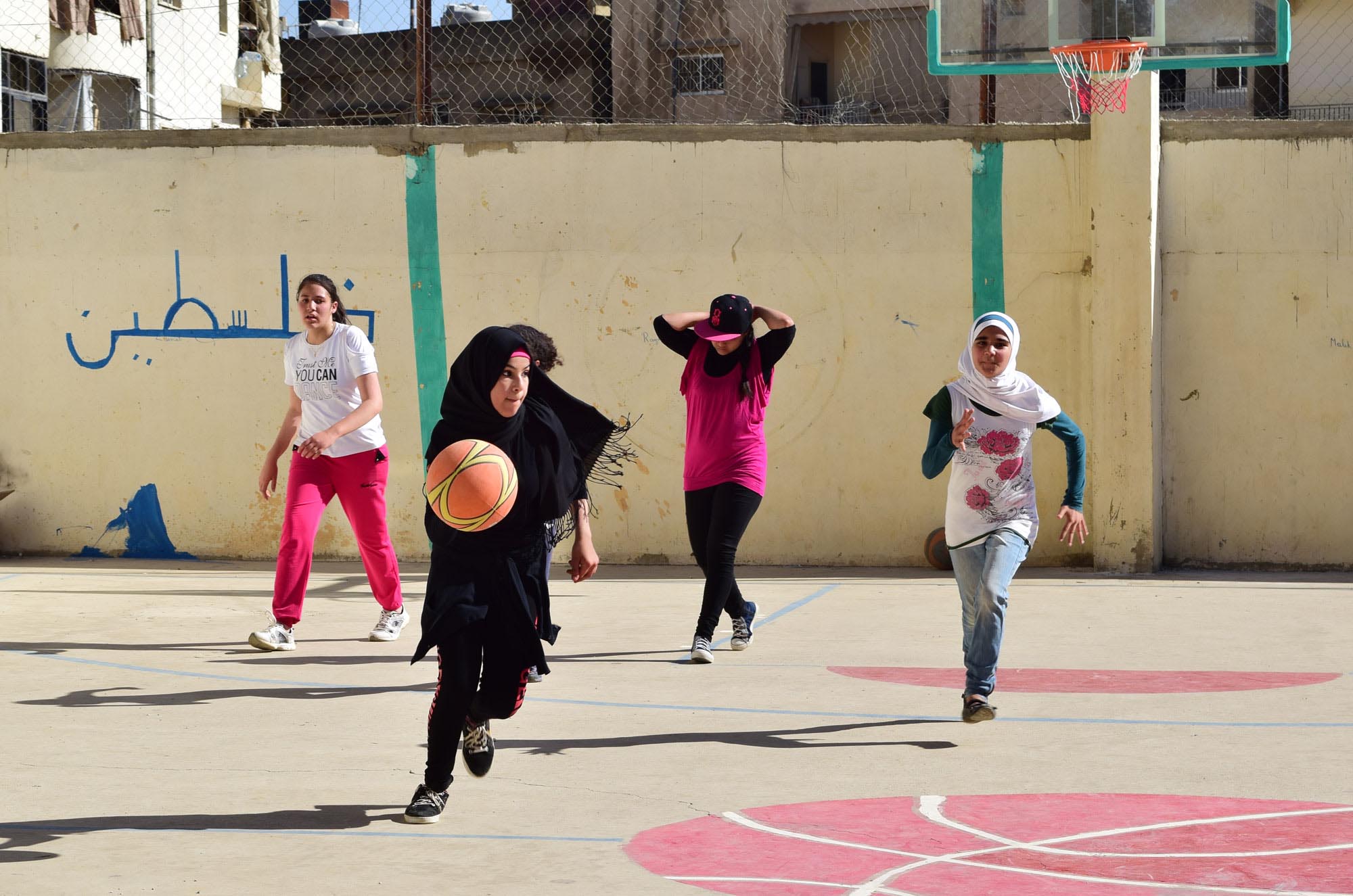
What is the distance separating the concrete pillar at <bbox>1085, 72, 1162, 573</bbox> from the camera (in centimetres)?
1038

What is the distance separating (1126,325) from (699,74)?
894 inches

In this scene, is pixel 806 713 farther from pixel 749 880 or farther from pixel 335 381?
pixel 335 381

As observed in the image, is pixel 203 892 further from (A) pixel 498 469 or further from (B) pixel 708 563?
(B) pixel 708 563

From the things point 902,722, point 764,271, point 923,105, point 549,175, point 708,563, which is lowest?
point 902,722

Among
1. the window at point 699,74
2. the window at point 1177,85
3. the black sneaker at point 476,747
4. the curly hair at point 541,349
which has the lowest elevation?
the black sneaker at point 476,747

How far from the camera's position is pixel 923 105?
91.4 feet


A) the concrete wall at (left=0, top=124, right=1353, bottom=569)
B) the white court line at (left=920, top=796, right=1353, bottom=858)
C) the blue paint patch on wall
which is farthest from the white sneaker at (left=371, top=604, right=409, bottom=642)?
the blue paint patch on wall

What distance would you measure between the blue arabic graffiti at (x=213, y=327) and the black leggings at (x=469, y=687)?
6.80 meters

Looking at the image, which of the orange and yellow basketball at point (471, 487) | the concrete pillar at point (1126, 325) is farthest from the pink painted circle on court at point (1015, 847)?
the concrete pillar at point (1126, 325)

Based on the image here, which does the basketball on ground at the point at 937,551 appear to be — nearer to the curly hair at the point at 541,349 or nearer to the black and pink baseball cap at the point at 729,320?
the black and pink baseball cap at the point at 729,320

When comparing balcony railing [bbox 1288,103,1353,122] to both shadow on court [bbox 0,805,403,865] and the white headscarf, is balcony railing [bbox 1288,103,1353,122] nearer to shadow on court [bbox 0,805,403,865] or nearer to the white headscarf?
the white headscarf

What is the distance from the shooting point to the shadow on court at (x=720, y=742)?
567 cm

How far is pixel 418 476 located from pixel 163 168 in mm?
2872

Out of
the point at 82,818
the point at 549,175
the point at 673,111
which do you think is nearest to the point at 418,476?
the point at 549,175
